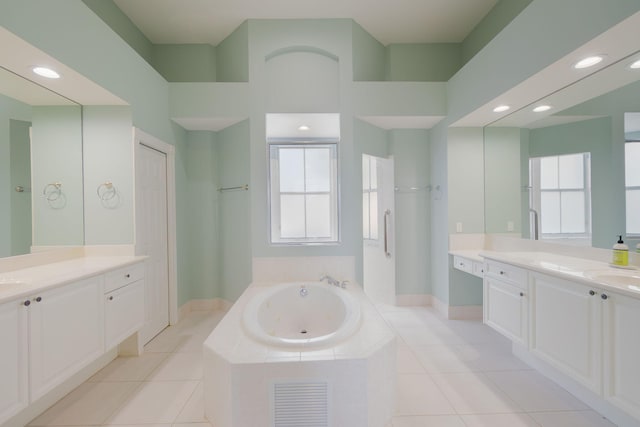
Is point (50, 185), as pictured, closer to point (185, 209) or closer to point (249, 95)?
point (185, 209)

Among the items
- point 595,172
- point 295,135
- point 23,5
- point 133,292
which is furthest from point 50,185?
point 595,172

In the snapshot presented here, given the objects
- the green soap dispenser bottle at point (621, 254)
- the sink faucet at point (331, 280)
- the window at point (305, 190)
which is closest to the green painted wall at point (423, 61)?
the window at point (305, 190)

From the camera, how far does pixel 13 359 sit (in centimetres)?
146

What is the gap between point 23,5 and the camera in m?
1.62

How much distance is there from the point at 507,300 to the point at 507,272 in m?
0.22

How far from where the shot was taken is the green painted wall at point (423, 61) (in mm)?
3666

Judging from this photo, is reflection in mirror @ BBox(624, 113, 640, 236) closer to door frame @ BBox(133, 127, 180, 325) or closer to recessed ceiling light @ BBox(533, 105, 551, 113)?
recessed ceiling light @ BBox(533, 105, 551, 113)

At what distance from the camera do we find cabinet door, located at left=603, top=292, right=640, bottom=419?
139 centimetres

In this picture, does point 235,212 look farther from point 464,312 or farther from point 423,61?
point 423,61

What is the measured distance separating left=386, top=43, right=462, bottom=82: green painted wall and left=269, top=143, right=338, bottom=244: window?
4.36 feet

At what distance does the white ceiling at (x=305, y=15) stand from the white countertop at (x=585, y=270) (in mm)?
2645

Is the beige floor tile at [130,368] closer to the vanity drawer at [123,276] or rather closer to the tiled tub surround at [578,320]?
the vanity drawer at [123,276]

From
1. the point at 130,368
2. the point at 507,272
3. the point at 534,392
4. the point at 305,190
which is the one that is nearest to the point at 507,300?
the point at 507,272

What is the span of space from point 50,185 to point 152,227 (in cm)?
86
